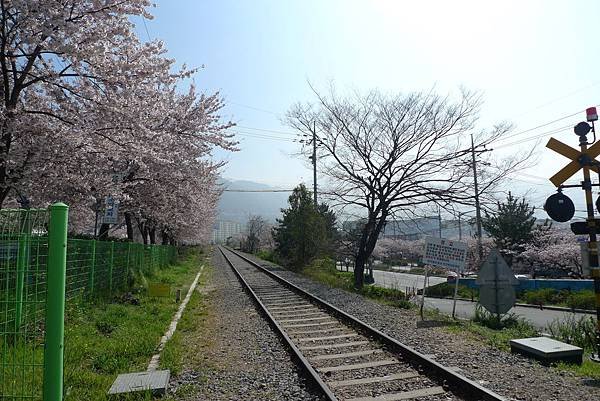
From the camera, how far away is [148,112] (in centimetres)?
1146

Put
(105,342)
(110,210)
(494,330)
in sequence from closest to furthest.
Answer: (105,342), (494,330), (110,210)

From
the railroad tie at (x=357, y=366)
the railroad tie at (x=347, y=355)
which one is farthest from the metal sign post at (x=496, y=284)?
the railroad tie at (x=357, y=366)

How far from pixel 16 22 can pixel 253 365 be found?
24.9ft

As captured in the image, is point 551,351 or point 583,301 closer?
point 551,351

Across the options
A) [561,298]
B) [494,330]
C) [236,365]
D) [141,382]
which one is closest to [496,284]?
[494,330]

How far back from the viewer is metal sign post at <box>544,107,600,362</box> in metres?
6.61

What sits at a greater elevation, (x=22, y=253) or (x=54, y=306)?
(x=22, y=253)

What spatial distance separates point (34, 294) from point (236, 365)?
2.98 metres

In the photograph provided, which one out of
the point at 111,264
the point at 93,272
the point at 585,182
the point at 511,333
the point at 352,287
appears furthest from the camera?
the point at 352,287

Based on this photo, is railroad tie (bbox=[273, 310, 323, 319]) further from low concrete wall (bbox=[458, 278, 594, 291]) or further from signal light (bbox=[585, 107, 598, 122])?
low concrete wall (bbox=[458, 278, 594, 291])

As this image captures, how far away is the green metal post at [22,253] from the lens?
4277 mm

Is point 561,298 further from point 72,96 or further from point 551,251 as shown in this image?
point 72,96

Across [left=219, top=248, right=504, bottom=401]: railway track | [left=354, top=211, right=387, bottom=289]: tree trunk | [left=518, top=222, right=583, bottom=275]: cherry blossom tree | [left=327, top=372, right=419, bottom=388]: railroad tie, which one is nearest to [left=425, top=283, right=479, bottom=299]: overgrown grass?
[left=518, top=222, right=583, bottom=275]: cherry blossom tree

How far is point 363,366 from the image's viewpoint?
613 cm
